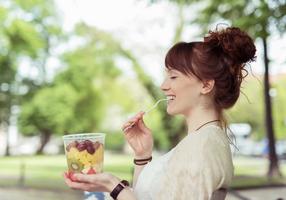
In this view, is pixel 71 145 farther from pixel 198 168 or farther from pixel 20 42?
pixel 20 42

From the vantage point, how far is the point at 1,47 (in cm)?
1329

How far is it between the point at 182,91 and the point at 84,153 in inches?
10.0

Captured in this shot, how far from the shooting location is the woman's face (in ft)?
3.51

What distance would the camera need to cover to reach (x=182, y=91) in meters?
1.08

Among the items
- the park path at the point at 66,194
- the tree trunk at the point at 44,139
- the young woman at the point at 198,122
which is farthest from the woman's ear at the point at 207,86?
the tree trunk at the point at 44,139

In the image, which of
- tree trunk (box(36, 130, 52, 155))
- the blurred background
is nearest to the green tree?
the blurred background

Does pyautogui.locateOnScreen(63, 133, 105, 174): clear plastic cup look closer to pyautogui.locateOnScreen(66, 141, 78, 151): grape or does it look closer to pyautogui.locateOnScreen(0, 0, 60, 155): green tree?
pyautogui.locateOnScreen(66, 141, 78, 151): grape

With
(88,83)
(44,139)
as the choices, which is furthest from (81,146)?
(44,139)

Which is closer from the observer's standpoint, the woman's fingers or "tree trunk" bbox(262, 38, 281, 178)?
the woman's fingers

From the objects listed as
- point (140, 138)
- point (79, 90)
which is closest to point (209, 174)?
point (140, 138)

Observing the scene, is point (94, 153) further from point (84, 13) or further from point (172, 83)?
point (84, 13)

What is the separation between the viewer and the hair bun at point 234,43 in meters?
1.08

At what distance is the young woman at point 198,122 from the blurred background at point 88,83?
7721mm

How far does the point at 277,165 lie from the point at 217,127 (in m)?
8.74
